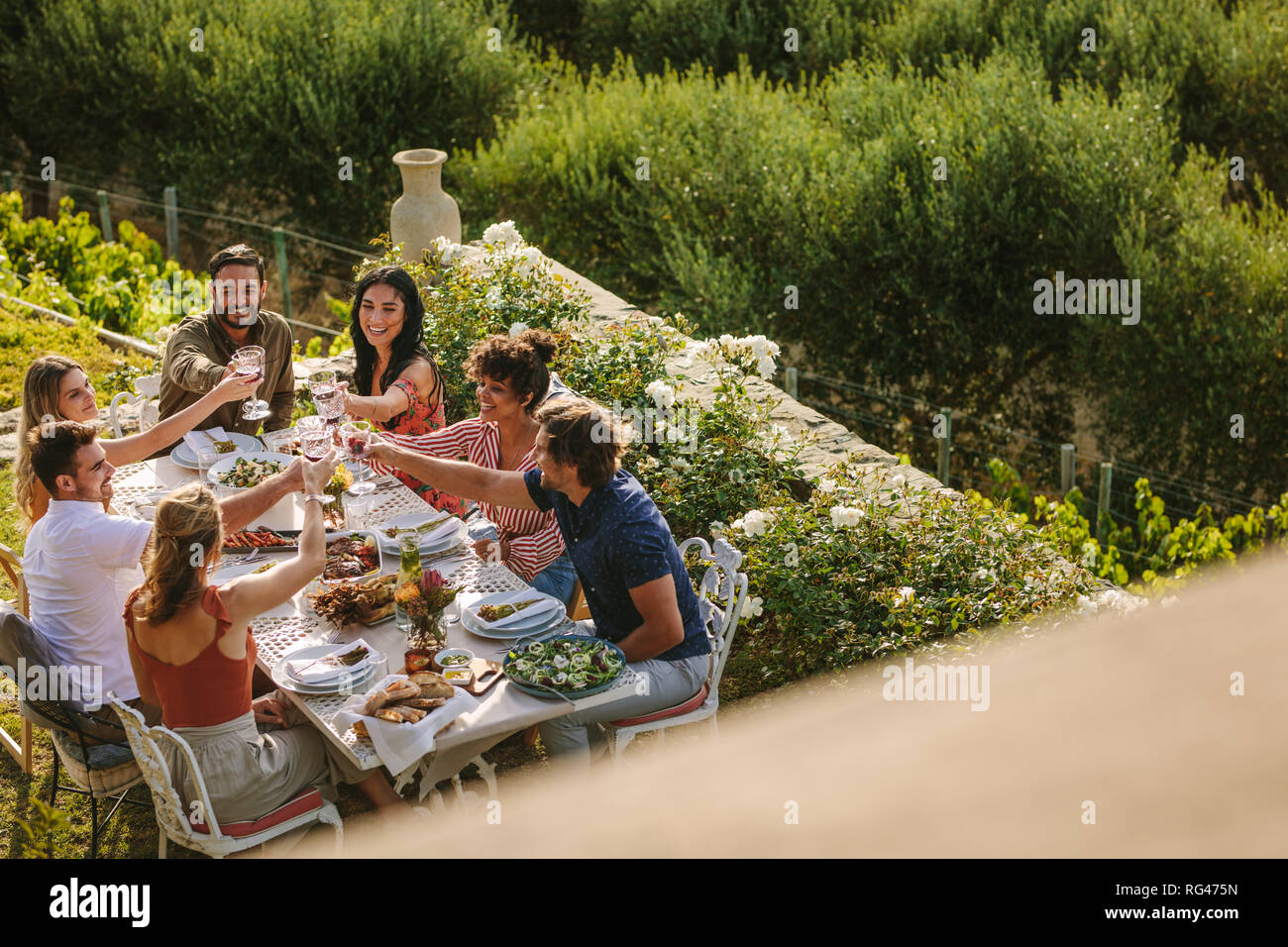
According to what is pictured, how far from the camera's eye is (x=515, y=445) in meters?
5.18

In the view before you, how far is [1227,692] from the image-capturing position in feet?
1.45

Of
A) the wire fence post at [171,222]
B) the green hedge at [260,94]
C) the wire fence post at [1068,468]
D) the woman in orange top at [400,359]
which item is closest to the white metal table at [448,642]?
the woman in orange top at [400,359]

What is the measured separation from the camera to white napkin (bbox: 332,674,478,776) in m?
3.56

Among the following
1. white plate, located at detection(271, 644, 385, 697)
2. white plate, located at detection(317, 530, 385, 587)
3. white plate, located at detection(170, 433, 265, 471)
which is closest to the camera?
white plate, located at detection(271, 644, 385, 697)

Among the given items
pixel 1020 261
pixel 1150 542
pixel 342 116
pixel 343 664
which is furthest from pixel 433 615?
pixel 342 116

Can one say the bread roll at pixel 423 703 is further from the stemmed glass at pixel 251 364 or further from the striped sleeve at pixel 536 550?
the stemmed glass at pixel 251 364

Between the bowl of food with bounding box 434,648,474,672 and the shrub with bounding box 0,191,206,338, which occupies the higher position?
the shrub with bounding box 0,191,206,338

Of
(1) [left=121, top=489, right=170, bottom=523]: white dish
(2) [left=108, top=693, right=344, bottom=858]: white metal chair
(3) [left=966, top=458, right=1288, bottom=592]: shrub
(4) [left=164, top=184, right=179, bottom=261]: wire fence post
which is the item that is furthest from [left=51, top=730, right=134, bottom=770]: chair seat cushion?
(4) [left=164, top=184, right=179, bottom=261]: wire fence post

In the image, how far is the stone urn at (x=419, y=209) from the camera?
29.0ft

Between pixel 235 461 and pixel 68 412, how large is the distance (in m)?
0.78

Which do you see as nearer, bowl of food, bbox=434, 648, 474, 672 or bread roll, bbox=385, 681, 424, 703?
bread roll, bbox=385, 681, 424, 703

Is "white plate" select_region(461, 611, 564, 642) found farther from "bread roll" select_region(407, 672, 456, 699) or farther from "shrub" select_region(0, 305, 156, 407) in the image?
"shrub" select_region(0, 305, 156, 407)

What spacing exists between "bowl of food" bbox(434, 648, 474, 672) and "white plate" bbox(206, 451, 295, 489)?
184 centimetres
